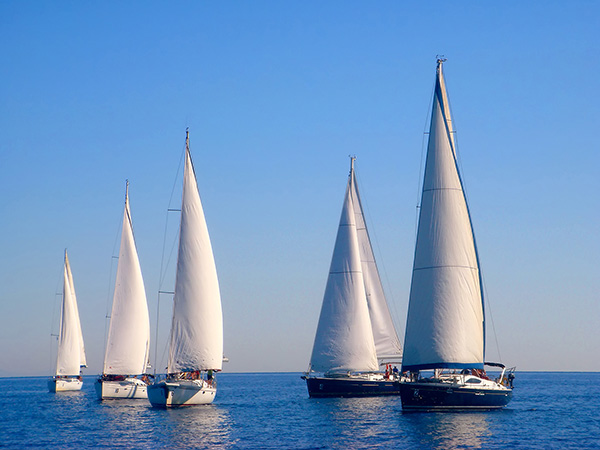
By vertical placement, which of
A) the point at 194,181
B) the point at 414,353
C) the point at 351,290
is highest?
the point at 194,181

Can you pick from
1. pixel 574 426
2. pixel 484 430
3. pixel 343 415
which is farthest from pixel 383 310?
pixel 484 430

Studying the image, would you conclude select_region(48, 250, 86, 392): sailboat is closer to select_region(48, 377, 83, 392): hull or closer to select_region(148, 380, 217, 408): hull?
select_region(48, 377, 83, 392): hull

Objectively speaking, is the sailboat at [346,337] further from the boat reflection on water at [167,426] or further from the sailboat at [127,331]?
the sailboat at [127,331]

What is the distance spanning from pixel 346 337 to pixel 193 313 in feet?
49.1

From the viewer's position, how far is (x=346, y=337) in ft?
217

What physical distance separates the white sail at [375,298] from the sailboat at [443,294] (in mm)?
19930

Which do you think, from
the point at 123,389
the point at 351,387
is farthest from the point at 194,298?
the point at 123,389

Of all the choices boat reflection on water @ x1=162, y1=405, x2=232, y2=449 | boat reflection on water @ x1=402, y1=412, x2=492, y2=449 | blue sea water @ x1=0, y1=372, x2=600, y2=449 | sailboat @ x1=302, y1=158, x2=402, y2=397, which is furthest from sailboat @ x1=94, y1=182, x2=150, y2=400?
boat reflection on water @ x1=402, y1=412, x2=492, y2=449

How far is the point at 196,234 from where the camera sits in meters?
57.4

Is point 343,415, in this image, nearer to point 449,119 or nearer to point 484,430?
point 484,430

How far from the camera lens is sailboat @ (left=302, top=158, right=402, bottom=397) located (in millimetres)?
66062

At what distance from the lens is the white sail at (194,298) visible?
56188 mm

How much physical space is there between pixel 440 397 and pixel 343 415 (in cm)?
835

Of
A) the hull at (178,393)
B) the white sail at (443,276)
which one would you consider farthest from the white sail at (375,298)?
the white sail at (443,276)
